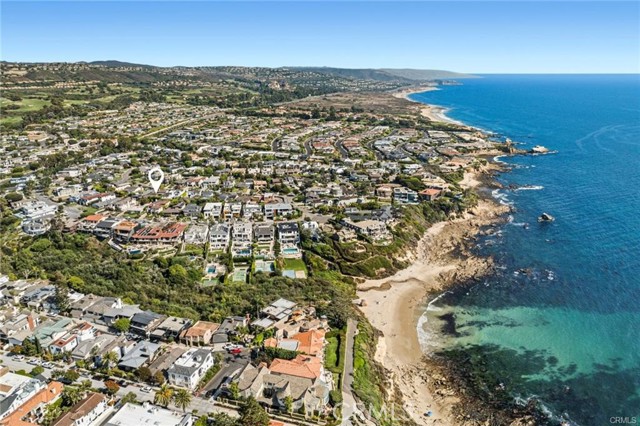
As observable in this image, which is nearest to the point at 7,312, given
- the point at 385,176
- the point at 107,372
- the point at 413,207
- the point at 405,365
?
the point at 107,372

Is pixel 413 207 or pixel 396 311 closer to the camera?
pixel 396 311

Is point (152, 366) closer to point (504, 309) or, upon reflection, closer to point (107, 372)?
point (107, 372)

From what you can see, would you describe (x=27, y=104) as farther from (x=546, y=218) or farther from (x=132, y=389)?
(x=546, y=218)

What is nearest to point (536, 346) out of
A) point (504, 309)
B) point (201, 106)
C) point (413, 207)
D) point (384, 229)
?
point (504, 309)

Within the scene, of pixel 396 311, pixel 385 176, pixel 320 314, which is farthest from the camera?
pixel 385 176

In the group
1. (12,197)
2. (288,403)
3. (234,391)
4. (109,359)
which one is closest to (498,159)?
(288,403)

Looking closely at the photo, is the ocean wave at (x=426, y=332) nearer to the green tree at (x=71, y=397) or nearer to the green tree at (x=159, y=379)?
the green tree at (x=159, y=379)

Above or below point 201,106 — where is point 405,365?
below

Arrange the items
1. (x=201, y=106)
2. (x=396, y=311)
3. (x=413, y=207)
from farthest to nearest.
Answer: (x=201, y=106)
(x=413, y=207)
(x=396, y=311)
